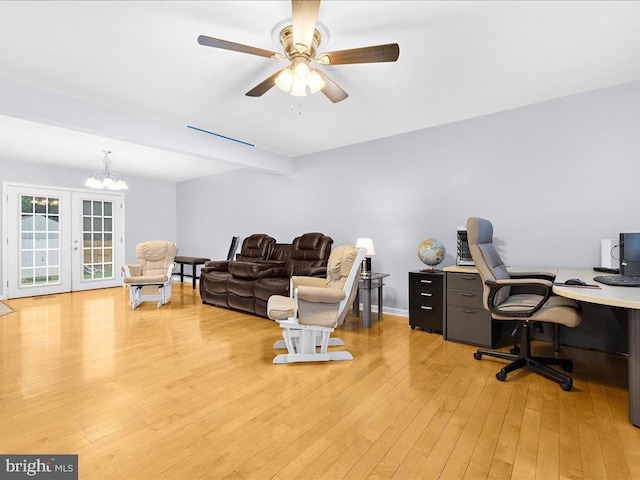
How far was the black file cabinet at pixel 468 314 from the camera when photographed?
10.1 ft

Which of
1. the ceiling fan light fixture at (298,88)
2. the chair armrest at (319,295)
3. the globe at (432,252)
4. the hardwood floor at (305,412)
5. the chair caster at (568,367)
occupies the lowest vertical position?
the hardwood floor at (305,412)

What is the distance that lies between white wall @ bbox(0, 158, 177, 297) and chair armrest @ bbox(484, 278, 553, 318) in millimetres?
7341

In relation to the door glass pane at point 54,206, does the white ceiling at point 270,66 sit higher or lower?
higher

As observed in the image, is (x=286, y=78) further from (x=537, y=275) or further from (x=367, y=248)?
(x=537, y=275)

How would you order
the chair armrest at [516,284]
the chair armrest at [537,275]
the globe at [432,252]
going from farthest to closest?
1. the globe at [432,252]
2. the chair armrest at [537,275]
3. the chair armrest at [516,284]

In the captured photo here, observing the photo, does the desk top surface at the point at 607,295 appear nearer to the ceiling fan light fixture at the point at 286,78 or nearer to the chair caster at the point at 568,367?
the chair caster at the point at 568,367

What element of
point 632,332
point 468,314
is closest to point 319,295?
point 468,314

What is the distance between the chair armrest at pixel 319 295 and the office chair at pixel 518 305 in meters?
1.15

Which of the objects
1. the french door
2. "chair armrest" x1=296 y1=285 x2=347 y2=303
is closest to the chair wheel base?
"chair armrest" x1=296 y1=285 x2=347 y2=303

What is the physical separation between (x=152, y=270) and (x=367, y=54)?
507 cm

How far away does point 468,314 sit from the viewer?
319 cm

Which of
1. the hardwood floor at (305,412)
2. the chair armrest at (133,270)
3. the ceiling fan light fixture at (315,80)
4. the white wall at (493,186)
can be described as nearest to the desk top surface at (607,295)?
the hardwood floor at (305,412)

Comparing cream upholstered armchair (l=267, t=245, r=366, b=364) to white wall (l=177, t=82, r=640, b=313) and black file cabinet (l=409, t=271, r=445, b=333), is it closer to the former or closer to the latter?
black file cabinet (l=409, t=271, r=445, b=333)

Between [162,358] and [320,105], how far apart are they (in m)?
2.97
